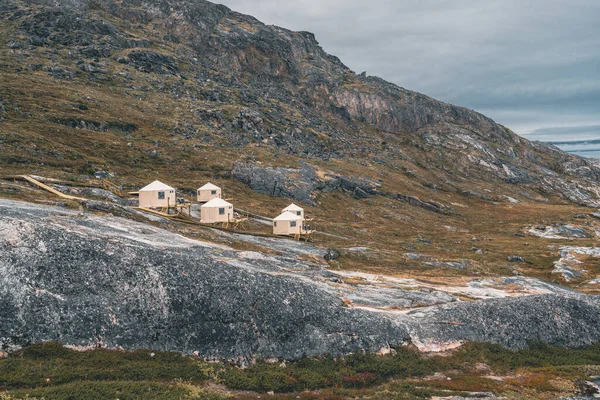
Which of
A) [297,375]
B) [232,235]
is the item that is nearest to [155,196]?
[232,235]

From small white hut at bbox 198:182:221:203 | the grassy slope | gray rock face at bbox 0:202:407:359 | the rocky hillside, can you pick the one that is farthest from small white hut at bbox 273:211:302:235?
the grassy slope

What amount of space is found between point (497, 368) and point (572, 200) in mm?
209721

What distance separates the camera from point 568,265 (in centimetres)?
7469

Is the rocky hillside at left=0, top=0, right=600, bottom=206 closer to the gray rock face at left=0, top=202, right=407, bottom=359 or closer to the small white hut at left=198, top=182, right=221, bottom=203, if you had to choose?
the small white hut at left=198, top=182, right=221, bottom=203

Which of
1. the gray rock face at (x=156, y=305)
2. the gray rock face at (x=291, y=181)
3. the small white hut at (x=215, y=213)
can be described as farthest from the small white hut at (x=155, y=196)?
the gray rock face at (x=291, y=181)

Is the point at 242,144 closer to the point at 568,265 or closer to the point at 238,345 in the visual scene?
the point at 568,265

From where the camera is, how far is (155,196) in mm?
65938

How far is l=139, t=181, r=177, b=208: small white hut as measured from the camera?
6538 cm

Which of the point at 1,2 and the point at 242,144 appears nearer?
the point at 242,144

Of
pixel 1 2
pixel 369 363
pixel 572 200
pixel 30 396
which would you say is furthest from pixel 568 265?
pixel 1 2

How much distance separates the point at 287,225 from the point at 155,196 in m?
23.3

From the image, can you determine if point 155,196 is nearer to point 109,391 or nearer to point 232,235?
point 232,235

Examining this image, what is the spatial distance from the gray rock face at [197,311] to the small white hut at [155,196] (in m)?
31.2

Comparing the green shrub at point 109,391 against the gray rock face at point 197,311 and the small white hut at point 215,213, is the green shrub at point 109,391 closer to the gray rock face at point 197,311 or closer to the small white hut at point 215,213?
the gray rock face at point 197,311
